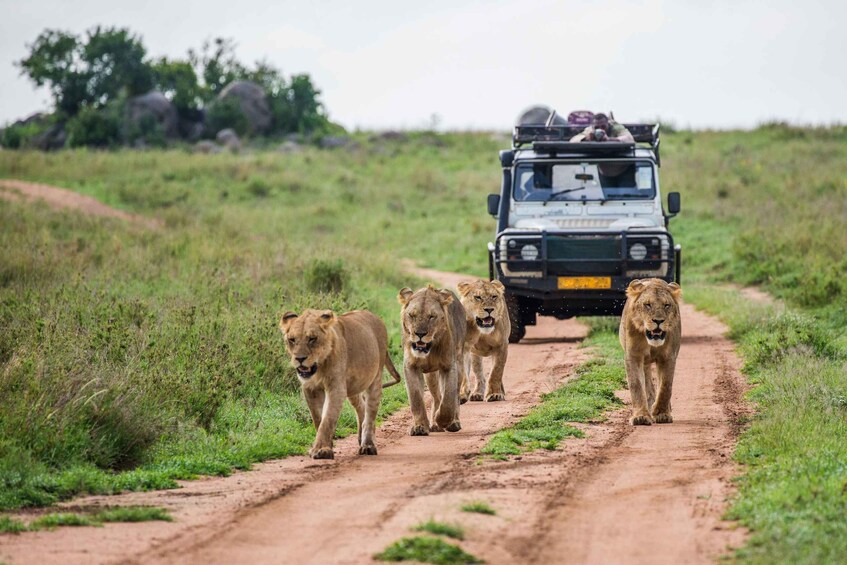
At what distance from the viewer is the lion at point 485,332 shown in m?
11.6

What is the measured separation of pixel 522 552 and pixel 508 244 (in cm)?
1028

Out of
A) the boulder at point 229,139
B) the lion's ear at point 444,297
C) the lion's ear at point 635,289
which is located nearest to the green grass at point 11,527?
the lion's ear at point 444,297

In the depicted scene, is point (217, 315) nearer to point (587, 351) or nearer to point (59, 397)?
point (587, 351)

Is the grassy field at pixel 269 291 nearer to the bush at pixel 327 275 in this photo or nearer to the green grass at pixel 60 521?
the bush at pixel 327 275

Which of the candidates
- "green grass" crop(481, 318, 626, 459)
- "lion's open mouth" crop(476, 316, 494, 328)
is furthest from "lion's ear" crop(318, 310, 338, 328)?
"lion's open mouth" crop(476, 316, 494, 328)

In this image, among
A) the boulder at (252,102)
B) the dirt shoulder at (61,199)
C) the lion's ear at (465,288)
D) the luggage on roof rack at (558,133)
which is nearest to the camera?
the lion's ear at (465,288)

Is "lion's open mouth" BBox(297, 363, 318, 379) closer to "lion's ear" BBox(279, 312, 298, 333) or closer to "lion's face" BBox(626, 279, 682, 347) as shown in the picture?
"lion's ear" BBox(279, 312, 298, 333)

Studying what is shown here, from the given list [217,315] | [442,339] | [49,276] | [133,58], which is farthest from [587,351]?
[133,58]

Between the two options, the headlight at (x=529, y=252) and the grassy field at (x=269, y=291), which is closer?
the grassy field at (x=269, y=291)

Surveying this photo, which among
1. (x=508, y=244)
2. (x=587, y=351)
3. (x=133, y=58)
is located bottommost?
(x=587, y=351)

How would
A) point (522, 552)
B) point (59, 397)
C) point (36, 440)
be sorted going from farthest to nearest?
point (59, 397) → point (36, 440) → point (522, 552)

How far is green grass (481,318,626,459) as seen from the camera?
909 centimetres

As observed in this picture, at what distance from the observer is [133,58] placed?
57.8 meters

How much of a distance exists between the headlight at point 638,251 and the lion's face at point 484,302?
417 centimetres
